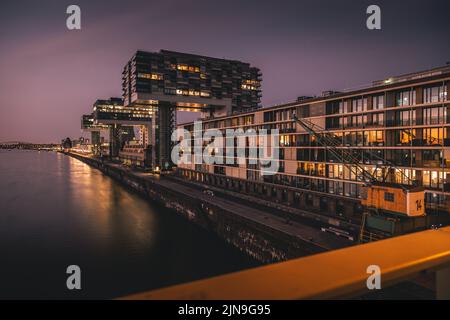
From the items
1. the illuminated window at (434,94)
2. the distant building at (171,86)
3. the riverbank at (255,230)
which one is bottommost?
the riverbank at (255,230)

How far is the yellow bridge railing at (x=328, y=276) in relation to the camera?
276 cm

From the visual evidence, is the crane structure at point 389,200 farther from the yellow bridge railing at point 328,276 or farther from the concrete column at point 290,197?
the yellow bridge railing at point 328,276

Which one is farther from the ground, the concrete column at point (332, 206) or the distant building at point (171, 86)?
the distant building at point (171, 86)

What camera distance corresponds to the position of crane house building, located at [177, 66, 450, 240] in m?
36.6

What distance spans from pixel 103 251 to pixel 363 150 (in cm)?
4180

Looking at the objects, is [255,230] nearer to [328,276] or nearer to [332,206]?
[332,206]

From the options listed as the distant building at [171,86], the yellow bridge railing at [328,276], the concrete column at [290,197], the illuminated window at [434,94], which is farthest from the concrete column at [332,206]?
the distant building at [171,86]

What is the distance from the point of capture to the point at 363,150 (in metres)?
45.8

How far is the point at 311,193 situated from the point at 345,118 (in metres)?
13.8

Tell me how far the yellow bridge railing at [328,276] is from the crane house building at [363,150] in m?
29.9

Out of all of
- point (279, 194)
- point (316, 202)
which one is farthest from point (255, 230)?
point (279, 194)

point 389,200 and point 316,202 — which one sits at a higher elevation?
point 389,200

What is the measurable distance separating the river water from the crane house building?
17416 mm
